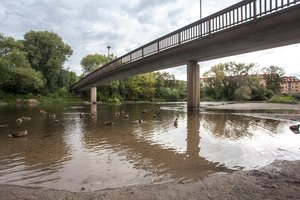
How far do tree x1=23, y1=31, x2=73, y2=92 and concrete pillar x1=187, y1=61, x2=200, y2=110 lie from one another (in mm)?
47925

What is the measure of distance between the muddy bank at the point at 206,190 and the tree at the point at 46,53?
6247 centimetres

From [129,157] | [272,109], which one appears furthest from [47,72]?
[129,157]

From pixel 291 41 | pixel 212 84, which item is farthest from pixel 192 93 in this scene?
pixel 212 84

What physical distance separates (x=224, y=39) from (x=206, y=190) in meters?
17.0

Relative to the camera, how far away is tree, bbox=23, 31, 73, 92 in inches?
2386

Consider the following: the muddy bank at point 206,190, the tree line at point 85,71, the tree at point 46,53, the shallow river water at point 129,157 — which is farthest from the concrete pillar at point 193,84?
the tree at point 46,53

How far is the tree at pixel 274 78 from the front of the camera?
70375 mm

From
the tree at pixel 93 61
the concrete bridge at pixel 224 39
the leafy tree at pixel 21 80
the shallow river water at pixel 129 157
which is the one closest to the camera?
the shallow river water at pixel 129 157

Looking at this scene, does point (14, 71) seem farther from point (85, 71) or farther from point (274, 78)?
point (274, 78)

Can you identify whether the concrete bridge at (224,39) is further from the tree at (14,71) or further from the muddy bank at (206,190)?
the tree at (14,71)

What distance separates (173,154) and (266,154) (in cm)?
293

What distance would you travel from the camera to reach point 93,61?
82000 mm

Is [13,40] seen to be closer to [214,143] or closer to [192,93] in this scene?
[192,93]

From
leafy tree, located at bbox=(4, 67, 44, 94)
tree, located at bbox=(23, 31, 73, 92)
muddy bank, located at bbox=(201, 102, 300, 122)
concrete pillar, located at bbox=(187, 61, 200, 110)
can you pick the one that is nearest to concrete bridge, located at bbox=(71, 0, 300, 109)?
concrete pillar, located at bbox=(187, 61, 200, 110)
